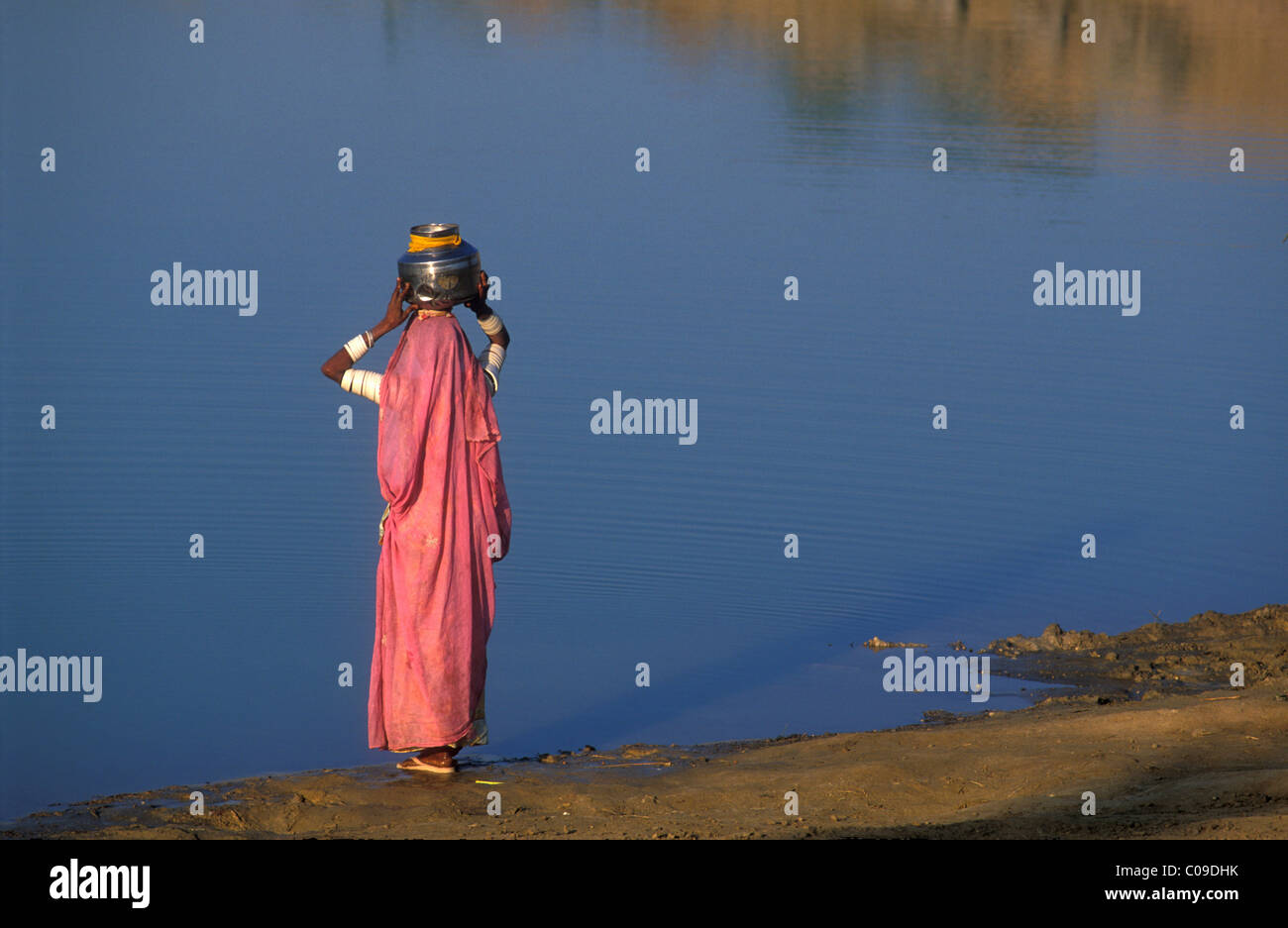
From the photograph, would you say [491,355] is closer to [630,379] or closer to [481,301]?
[481,301]

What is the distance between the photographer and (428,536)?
8438mm

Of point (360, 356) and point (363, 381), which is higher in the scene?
point (360, 356)

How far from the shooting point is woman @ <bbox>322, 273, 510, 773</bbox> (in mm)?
8422

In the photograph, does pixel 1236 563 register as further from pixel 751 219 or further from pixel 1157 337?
pixel 751 219

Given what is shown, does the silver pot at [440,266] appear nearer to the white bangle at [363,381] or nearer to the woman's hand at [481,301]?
the woman's hand at [481,301]

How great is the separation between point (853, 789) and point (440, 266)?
2730 mm

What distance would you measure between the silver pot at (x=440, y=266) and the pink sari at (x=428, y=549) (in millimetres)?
139

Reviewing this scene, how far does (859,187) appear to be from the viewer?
24.2 metres

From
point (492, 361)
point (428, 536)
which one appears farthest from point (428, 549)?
point (492, 361)

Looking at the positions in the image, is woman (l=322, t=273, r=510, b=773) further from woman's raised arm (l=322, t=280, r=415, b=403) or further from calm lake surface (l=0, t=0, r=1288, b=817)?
calm lake surface (l=0, t=0, r=1288, b=817)

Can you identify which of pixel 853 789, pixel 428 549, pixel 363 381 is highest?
pixel 363 381

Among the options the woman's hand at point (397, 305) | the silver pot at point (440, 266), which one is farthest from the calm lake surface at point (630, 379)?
the silver pot at point (440, 266)

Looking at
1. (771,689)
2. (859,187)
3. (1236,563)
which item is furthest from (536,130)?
(771,689)

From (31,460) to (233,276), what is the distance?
525cm
